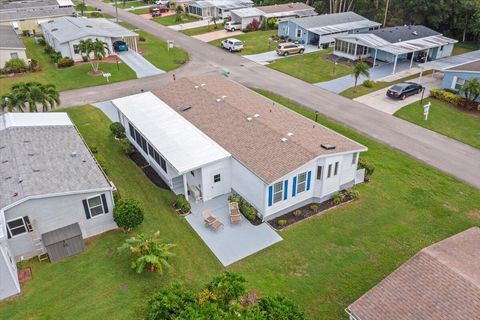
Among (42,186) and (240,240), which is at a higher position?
(42,186)

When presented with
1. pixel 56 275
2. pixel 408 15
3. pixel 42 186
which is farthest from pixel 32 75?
pixel 408 15

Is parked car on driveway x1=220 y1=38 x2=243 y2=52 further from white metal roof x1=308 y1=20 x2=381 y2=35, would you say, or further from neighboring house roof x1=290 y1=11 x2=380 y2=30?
white metal roof x1=308 y1=20 x2=381 y2=35

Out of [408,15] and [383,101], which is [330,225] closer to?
[383,101]

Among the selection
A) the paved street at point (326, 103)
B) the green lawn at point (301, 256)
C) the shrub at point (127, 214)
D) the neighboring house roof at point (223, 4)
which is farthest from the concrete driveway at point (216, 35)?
the shrub at point (127, 214)

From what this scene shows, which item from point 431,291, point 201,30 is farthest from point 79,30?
point 431,291

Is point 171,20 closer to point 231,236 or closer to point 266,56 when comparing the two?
point 266,56

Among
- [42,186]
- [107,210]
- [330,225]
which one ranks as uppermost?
[42,186]

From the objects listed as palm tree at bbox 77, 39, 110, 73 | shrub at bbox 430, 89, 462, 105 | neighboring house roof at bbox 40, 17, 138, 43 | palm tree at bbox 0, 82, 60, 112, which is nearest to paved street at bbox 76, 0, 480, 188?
palm tree at bbox 77, 39, 110, 73
